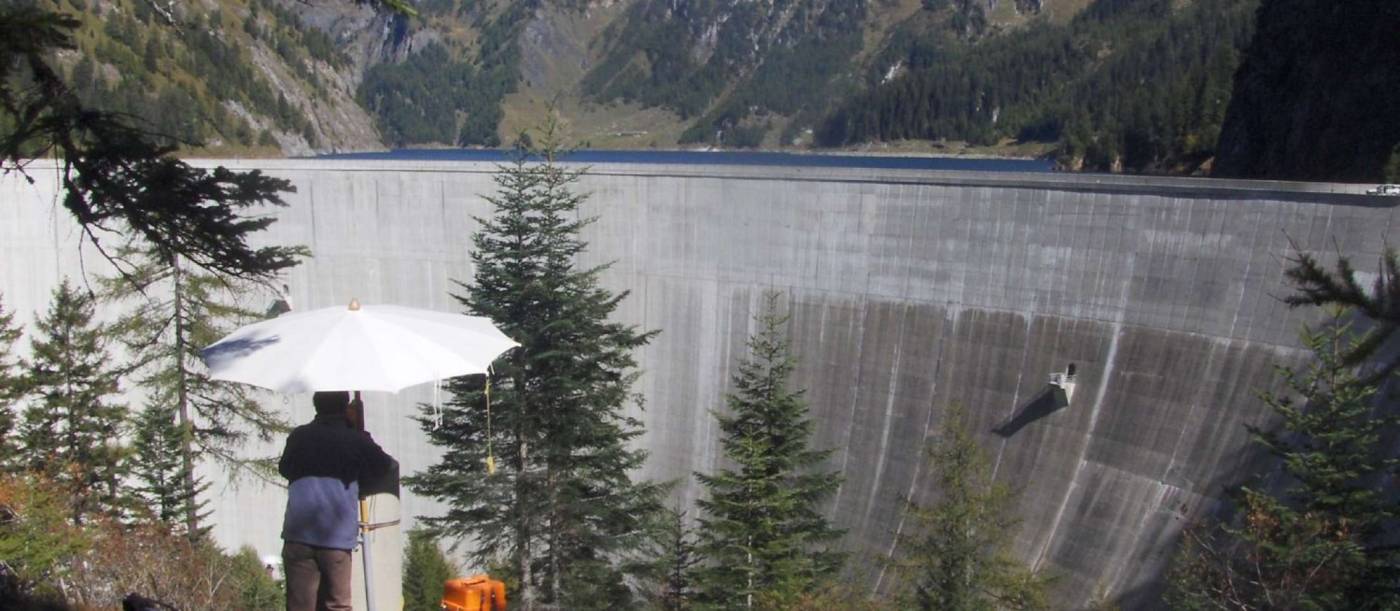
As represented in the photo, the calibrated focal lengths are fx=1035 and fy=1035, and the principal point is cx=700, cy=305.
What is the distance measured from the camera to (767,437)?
1468 cm

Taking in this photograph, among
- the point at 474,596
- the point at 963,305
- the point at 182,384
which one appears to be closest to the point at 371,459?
the point at 474,596

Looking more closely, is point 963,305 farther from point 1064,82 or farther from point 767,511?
point 1064,82

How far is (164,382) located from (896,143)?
404ft

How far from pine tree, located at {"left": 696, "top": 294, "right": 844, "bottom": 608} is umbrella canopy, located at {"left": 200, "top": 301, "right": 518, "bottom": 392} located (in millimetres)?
8689

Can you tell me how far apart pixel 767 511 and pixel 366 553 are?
954cm

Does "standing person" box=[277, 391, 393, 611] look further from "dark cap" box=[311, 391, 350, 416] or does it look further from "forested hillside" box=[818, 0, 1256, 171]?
"forested hillside" box=[818, 0, 1256, 171]

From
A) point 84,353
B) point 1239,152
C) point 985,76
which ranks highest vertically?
point 985,76

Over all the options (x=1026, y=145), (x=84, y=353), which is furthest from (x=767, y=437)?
(x=1026, y=145)

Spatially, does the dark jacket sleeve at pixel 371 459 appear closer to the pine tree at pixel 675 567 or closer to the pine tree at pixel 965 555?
A: the pine tree at pixel 965 555

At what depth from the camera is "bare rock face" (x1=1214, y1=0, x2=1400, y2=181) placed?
26766mm

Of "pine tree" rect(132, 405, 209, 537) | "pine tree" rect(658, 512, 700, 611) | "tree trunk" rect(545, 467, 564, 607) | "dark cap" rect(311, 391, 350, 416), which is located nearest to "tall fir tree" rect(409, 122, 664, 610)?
"tree trunk" rect(545, 467, 564, 607)

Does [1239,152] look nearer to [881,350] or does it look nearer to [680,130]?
[881,350]

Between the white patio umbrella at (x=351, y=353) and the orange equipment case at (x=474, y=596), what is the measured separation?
7.03ft

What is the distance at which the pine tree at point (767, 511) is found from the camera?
560 inches
